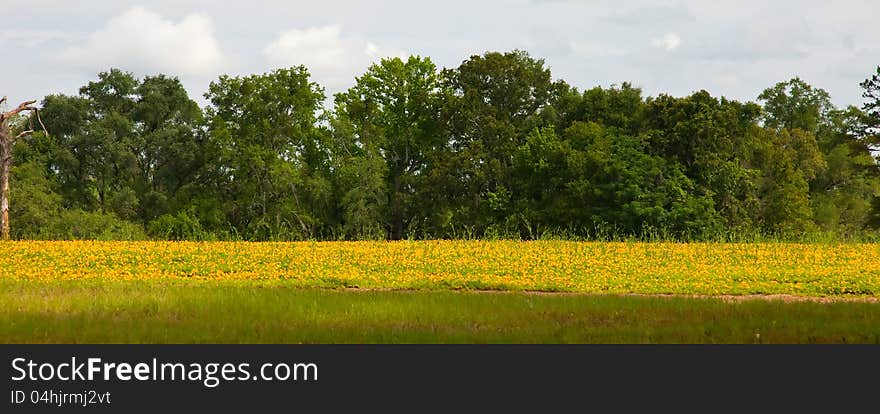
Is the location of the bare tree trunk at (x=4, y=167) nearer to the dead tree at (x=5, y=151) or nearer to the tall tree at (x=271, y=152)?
the dead tree at (x=5, y=151)

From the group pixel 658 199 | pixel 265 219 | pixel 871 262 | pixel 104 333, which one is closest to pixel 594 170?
pixel 658 199

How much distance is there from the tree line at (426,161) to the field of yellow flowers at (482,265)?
14165mm

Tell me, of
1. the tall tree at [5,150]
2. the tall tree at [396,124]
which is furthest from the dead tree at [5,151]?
the tall tree at [396,124]

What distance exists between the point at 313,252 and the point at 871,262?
656 inches

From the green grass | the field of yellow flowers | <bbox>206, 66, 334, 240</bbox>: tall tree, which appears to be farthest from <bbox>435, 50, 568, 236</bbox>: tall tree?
the green grass

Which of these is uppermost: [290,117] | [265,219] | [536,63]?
[536,63]

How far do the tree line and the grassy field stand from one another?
49.4ft

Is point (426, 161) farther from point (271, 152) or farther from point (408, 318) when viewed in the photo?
point (408, 318)

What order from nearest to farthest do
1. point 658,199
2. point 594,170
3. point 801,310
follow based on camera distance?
1. point 801,310
2. point 658,199
3. point 594,170

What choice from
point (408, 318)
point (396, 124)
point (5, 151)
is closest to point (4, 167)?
point (5, 151)

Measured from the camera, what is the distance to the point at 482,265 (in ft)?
74.7

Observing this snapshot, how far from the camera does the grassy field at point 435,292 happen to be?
10977 mm

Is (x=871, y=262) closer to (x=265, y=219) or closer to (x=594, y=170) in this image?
(x=594, y=170)

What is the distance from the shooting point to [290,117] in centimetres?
5481
